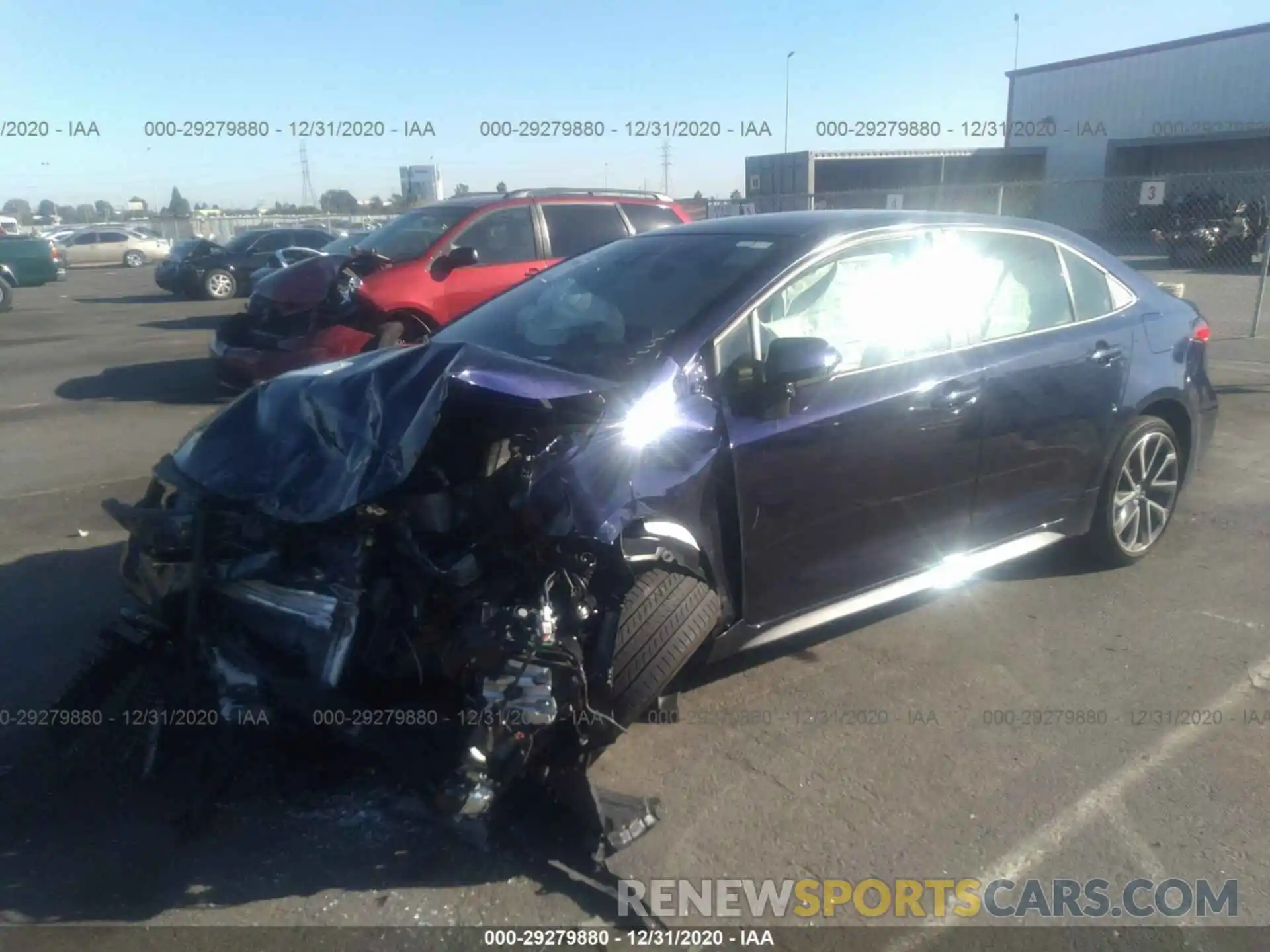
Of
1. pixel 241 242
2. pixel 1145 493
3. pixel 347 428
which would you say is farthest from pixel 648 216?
pixel 241 242

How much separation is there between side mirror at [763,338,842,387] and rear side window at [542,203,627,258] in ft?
21.2

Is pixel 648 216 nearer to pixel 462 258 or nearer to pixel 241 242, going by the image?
pixel 462 258

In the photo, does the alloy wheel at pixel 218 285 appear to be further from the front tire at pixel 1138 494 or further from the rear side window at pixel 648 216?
the front tire at pixel 1138 494

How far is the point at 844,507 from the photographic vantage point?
12.5 ft

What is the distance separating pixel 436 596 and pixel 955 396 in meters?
2.27

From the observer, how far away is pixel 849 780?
135 inches

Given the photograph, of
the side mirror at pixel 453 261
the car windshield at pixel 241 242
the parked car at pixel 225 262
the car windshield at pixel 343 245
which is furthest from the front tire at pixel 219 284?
the side mirror at pixel 453 261

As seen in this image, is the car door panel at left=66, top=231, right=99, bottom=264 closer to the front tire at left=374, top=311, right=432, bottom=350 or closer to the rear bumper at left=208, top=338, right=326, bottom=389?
the rear bumper at left=208, top=338, right=326, bottom=389

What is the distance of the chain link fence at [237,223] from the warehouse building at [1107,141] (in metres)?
15.0

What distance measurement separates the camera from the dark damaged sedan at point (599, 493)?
9.94ft

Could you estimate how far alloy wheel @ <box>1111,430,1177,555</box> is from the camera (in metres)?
5.04

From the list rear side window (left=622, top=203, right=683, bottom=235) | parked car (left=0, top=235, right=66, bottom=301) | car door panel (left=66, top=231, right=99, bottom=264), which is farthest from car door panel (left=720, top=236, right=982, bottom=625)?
car door panel (left=66, top=231, right=99, bottom=264)

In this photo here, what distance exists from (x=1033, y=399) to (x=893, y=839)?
2156mm

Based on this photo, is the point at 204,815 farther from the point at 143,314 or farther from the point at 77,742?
the point at 143,314
